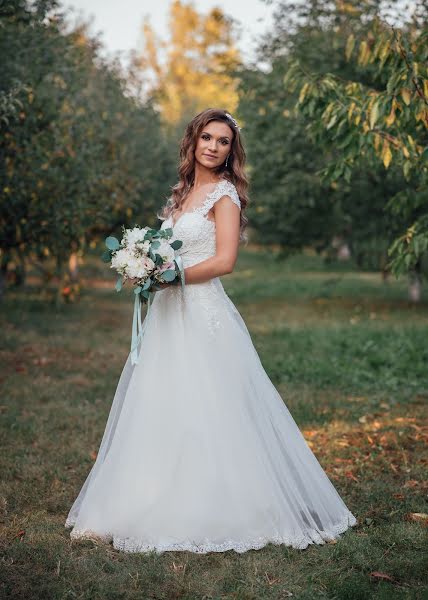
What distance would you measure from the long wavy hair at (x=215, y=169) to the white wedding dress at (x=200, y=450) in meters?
0.18

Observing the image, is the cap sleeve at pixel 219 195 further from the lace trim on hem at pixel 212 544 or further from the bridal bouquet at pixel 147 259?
the lace trim on hem at pixel 212 544

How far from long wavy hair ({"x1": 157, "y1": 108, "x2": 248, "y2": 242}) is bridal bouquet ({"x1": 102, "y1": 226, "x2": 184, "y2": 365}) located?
58cm

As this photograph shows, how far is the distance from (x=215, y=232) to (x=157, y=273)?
0.50 meters

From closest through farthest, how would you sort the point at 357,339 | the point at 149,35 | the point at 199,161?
the point at 199,161, the point at 357,339, the point at 149,35

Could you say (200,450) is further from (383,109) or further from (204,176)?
(383,109)

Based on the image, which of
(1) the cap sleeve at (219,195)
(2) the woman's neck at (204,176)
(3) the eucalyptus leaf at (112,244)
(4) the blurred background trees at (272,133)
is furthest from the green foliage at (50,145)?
(1) the cap sleeve at (219,195)

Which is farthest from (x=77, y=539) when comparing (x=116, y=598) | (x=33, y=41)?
(x=33, y=41)

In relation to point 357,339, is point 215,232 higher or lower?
higher

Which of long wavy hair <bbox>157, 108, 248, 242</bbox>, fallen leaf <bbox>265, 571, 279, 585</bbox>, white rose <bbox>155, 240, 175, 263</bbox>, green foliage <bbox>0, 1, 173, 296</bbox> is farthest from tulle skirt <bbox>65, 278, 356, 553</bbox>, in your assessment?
green foliage <bbox>0, 1, 173, 296</bbox>

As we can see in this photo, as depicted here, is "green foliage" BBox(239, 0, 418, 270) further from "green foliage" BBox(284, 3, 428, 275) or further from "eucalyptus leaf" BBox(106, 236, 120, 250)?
"eucalyptus leaf" BBox(106, 236, 120, 250)

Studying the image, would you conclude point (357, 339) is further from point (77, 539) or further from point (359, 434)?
point (77, 539)

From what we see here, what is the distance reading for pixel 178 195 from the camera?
4723 mm

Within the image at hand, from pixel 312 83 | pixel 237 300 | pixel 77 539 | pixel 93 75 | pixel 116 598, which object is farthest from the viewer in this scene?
pixel 237 300

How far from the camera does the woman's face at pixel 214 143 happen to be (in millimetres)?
4438
